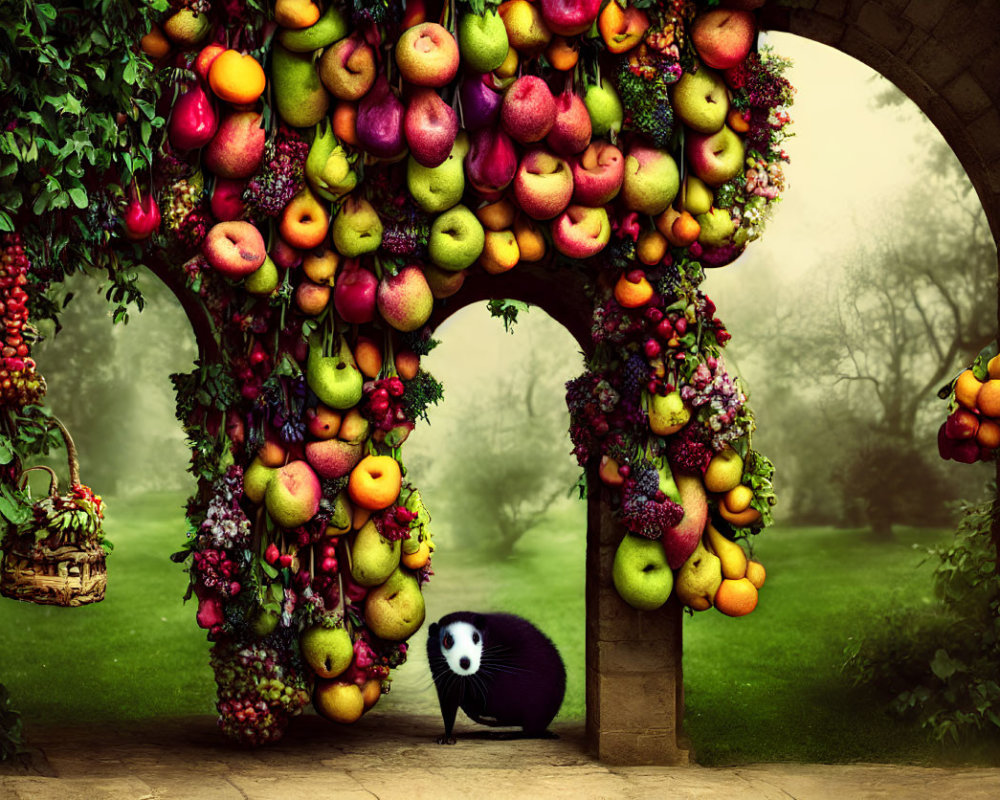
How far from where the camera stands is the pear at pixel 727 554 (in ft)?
18.0

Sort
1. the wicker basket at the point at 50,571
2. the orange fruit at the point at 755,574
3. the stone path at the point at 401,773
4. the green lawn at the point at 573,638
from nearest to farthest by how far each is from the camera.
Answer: the wicker basket at the point at 50,571 → the stone path at the point at 401,773 → the orange fruit at the point at 755,574 → the green lawn at the point at 573,638

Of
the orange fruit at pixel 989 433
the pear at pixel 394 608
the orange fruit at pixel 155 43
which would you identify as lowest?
the pear at pixel 394 608

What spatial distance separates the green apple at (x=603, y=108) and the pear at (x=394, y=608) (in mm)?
2165

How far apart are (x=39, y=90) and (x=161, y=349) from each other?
19.0 ft

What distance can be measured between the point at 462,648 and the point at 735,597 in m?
1.45

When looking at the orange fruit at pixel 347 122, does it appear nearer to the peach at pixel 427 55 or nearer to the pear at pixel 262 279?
the peach at pixel 427 55

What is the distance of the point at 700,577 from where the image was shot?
546cm

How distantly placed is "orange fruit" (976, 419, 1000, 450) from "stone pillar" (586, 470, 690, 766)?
1.53 metres

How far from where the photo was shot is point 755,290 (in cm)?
1068

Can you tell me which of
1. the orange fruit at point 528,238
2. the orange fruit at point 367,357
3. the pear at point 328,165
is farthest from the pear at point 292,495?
the orange fruit at point 528,238

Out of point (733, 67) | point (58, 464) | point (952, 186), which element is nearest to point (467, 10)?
point (733, 67)

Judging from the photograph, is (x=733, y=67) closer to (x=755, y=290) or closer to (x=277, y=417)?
(x=277, y=417)

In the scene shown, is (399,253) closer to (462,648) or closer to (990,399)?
(462,648)

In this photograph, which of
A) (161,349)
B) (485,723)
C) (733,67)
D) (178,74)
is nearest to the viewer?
(178,74)
